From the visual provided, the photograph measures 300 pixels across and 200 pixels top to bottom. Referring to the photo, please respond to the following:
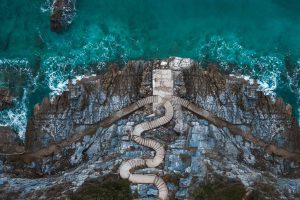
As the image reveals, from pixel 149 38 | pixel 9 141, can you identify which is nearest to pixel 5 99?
pixel 9 141

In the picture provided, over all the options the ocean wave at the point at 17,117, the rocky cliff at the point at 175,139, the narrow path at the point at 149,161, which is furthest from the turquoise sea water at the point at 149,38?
the narrow path at the point at 149,161

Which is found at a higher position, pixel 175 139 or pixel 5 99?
pixel 5 99

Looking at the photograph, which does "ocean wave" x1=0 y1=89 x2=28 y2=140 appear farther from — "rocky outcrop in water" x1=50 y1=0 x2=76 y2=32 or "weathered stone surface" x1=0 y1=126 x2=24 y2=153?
"rocky outcrop in water" x1=50 y1=0 x2=76 y2=32

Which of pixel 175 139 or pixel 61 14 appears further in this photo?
pixel 61 14

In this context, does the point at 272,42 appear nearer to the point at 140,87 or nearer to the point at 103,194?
the point at 140,87

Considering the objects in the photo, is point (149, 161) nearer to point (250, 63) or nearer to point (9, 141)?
point (9, 141)

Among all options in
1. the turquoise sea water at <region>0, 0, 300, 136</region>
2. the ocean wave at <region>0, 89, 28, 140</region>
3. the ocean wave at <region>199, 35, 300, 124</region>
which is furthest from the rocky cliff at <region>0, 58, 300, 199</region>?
the turquoise sea water at <region>0, 0, 300, 136</region>

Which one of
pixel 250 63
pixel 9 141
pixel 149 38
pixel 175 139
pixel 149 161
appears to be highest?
pixel 149 38
